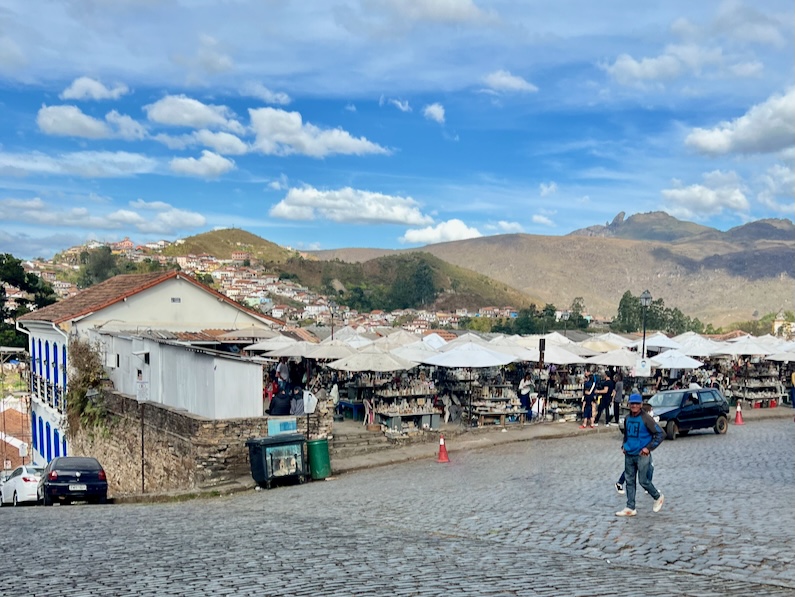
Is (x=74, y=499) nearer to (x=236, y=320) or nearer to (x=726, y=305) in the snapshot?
(x=236, y=320)

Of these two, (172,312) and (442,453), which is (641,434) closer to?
(442,453)

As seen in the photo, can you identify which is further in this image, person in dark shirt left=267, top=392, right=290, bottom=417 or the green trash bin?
person in dark shirt left=267, top=392, right=290, bottom=417

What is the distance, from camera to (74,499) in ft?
56.8

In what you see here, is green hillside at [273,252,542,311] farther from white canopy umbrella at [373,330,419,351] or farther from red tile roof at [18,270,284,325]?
white canopy umbrella at [373,330,419,351]

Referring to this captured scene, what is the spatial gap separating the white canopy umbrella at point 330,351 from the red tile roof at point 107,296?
676 cm

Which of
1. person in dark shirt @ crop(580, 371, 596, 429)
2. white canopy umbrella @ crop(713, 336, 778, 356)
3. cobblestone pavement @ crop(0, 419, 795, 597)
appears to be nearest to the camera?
cobblestone pavement @ crop(0, 419, 795, 597)

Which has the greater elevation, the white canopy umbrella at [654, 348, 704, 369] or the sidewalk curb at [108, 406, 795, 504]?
the white canopy umbrella at [654, 348, 704, 369]

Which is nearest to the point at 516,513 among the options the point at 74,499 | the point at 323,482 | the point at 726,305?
the point at 323,482

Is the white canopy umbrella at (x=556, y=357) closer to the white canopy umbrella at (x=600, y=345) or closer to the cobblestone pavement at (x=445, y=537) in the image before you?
the white canopy umbrella at (x=600, y=345)

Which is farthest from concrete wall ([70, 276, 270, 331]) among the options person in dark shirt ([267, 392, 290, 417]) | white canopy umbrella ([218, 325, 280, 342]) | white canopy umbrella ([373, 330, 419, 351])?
person in dark shirt ([267, 392, 290, 417])

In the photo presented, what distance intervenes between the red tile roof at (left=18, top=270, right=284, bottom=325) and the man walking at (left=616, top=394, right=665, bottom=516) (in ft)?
67.6

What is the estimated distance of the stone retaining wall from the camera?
1605 centimetres

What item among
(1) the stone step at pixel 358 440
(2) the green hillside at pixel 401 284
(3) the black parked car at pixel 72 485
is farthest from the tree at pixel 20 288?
(2) the green hillside at pixel 401 284

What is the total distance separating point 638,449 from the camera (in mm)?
10422
